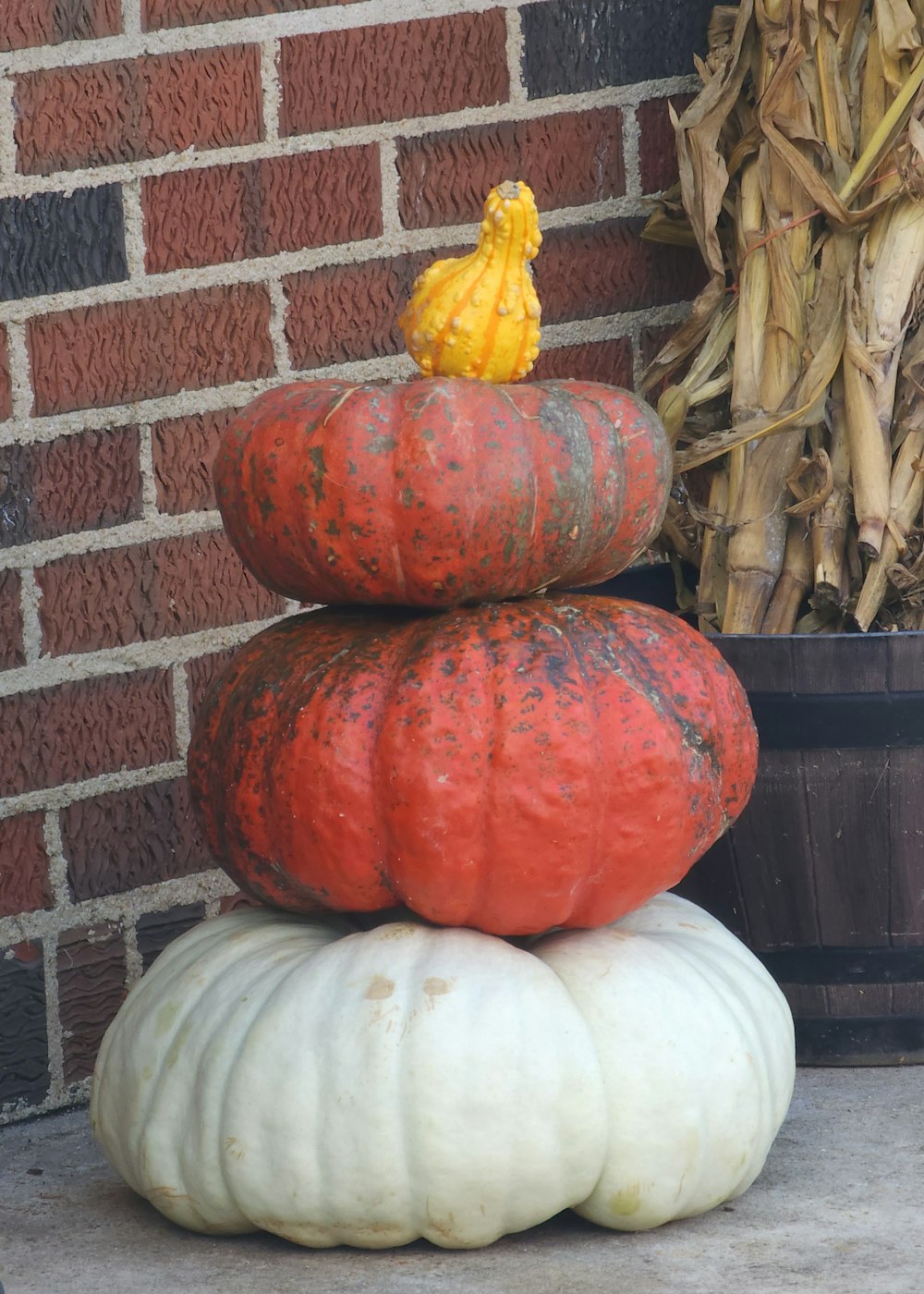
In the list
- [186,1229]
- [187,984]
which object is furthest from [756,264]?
[186,1229]

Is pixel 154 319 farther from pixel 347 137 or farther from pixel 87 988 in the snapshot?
pixel 87 988

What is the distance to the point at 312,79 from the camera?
8.69 feet

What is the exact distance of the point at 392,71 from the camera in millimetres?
2705

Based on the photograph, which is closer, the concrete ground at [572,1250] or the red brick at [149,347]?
the concrete ground at [572,1250]

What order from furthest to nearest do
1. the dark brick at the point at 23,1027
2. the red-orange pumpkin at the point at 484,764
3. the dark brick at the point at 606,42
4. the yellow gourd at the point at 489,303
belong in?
1. the dark brick at the point at 606,42
2. the dark brick at the point at 23,1027
3. the yellow gourd at the point at 489,303
4. the red-orange pumpkin at the point at 484,764

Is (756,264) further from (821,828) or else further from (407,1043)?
(407,1043)

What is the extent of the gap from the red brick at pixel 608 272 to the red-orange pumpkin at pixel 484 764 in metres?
0.94

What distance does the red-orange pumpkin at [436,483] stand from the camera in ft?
6.50

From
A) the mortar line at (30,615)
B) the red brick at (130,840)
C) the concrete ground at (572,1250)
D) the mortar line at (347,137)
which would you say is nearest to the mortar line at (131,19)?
the mortar line at (347,137)

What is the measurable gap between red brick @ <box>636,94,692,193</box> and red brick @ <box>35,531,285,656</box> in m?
0.96

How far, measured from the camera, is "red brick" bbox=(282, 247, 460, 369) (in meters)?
2.68

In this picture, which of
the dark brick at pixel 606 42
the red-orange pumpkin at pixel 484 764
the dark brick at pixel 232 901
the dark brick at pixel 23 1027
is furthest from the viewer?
the dark brick at pixel 606 42

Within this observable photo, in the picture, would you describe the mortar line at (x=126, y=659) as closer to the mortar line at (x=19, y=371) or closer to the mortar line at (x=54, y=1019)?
the mortar line at (x=54, y=1019)

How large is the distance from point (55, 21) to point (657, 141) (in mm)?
1029
